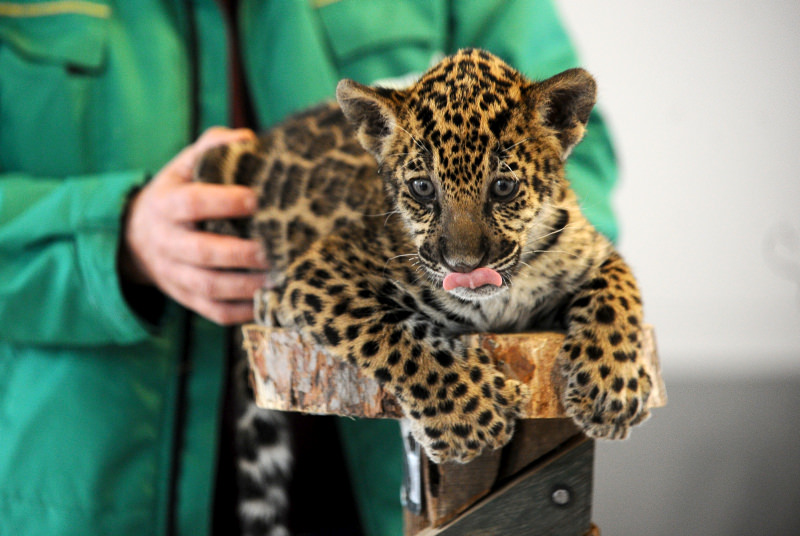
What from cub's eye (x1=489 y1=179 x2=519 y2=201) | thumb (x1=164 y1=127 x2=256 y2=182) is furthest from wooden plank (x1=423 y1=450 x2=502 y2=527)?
thumb (x1=164 y1=127 x2=256 y2=182)

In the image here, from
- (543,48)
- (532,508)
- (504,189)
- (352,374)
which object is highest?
(543,48)

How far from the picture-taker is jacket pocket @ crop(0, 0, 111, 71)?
6.50 ft

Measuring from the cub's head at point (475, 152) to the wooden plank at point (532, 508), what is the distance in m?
0.35

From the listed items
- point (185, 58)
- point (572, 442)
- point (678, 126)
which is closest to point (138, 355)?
point (185, 58)

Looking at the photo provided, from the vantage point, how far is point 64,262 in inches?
70.3

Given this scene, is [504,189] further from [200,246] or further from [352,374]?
[200,246]

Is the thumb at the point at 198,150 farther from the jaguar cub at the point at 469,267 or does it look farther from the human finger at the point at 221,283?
the jaguar cub at the point at 469,267

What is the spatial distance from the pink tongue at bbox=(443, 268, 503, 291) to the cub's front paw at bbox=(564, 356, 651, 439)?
24cm

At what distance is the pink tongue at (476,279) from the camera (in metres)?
0.86

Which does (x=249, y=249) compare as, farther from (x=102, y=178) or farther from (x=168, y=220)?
(x=102, y=178)

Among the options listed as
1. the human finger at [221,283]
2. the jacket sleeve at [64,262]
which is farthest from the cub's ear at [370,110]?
the jacket sleeve at [64,262]

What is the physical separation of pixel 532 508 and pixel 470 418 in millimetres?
202

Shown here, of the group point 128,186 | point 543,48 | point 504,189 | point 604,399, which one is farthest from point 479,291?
point 128,186

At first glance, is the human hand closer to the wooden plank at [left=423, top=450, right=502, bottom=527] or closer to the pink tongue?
the wooden plank at [left=423, top=450, right=502, bottom=527]
